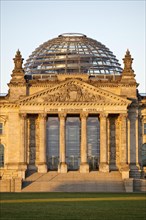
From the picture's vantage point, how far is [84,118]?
128 meters

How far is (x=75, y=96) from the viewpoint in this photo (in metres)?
128

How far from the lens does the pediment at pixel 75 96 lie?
128000mm

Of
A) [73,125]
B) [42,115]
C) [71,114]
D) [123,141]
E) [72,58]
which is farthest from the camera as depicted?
[72,58]

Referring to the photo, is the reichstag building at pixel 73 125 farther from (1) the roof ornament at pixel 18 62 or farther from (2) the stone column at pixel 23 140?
(1) the roof ornament at pixel 18 62

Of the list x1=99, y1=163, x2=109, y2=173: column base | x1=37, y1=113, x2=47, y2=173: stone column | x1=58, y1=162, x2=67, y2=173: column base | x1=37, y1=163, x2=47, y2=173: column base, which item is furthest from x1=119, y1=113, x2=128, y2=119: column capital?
x1=37, y1=163, x2=47, y2=173: column base

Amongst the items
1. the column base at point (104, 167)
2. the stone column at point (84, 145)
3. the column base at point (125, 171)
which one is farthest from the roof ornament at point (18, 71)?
the column base at point (125, 171)

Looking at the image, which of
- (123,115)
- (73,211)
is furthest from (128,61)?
(73,211)

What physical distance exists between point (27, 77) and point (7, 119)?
9.91 meters

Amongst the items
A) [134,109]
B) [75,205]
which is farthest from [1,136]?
[75,205]

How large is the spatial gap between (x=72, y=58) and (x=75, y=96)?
17.0 m

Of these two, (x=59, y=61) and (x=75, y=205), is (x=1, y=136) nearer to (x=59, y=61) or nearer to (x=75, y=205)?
(x=59, y=61)

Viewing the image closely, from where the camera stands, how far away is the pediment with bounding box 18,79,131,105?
128 meters

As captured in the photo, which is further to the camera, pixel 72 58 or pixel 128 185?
pixel 72 58

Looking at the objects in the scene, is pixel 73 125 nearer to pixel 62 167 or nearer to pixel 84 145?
pixel 84 145
